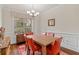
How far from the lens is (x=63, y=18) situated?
6.51ft

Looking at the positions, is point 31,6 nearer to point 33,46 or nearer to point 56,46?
point 33,46

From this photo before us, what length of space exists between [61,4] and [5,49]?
1.19 meters

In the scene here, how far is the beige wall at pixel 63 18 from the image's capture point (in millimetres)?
1943

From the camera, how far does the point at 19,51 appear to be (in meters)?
1.98

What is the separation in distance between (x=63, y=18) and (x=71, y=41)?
0.40 metres

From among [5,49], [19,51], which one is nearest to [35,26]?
[19,51]

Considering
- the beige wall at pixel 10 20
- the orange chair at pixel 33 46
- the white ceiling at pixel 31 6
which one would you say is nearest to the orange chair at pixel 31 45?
the orange chair at pixel 33 46

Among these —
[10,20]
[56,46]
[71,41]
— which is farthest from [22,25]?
[71,41]

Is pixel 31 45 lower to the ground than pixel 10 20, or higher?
lower

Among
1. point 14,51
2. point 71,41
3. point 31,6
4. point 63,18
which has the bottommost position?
point 14,51

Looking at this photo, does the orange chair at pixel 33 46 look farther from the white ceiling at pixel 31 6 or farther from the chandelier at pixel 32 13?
the white ceiling at pixel 31 6

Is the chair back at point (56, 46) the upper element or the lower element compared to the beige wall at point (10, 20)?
lower

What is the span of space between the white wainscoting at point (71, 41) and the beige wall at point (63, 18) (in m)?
0.08
